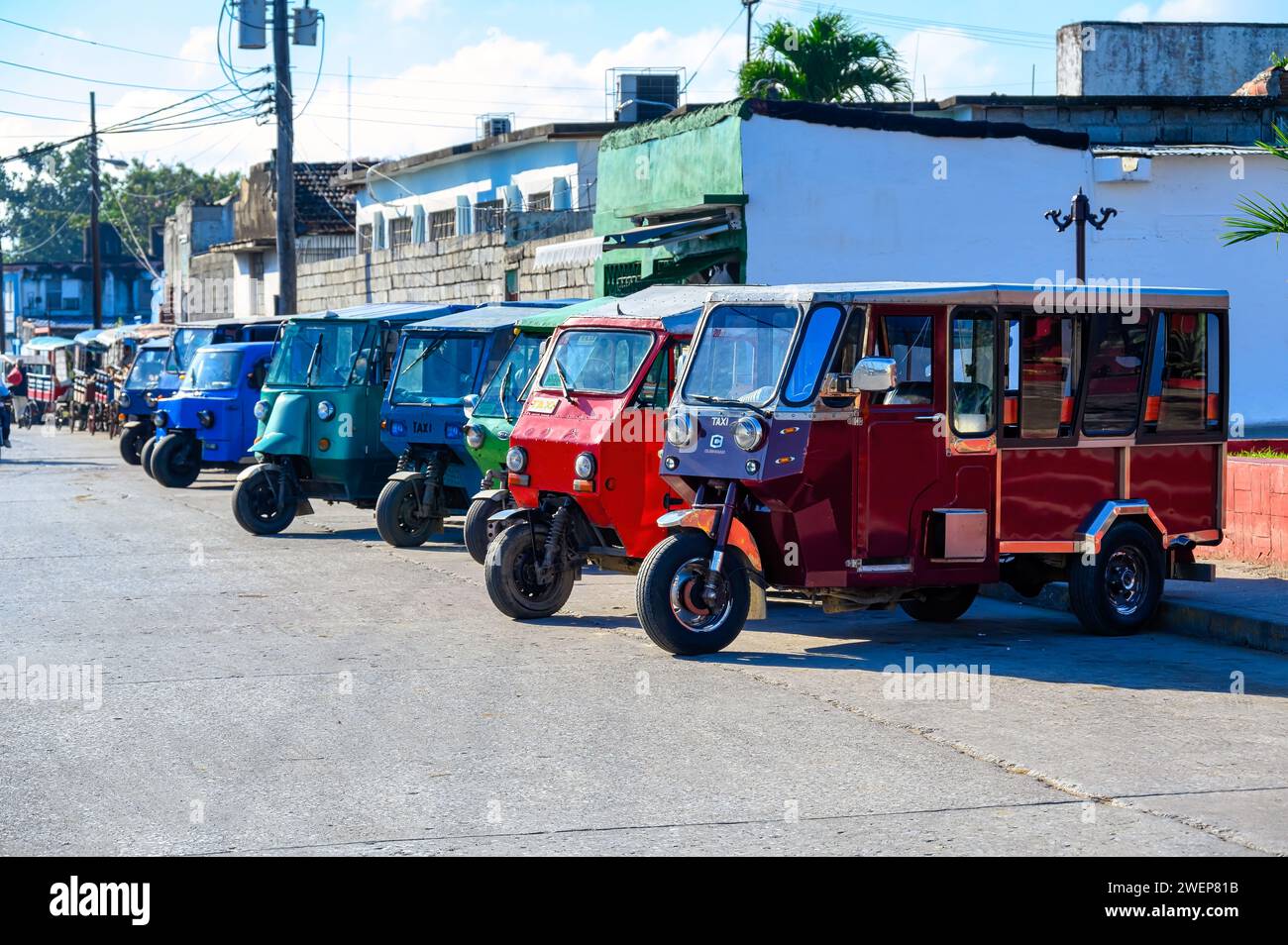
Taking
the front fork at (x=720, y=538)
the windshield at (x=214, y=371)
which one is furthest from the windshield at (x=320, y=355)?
the front fork at (x=720, y=538)

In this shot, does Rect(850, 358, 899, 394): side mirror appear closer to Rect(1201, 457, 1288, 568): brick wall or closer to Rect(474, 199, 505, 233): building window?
Rect(1201, 457, 1288, 568): brick wall

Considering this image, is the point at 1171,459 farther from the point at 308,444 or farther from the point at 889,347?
the point at 308,444

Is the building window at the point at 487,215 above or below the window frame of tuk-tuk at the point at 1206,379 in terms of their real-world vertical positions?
above

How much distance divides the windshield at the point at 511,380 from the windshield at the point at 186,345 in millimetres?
14993

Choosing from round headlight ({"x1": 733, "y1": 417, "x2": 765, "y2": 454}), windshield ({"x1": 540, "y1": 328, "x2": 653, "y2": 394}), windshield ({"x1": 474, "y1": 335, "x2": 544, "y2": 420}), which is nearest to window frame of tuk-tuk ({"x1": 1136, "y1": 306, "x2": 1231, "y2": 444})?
round headlight ({"x1": 733, "y1": 417, "x2": 765, "y2": 454})

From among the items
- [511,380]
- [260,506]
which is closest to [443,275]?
[260,506]

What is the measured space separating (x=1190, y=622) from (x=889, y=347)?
3.06m

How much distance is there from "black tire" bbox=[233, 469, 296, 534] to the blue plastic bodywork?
5.99 m

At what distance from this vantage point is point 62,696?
30.7ft

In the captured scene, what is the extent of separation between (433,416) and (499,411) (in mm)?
1834

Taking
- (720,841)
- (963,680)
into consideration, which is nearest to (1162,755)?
(963,680)

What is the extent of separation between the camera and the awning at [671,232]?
2202 centimetres

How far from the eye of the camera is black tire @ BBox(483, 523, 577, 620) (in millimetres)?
12078

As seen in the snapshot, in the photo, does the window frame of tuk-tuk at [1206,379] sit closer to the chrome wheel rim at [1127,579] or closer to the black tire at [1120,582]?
the black tire at [1120,582]
